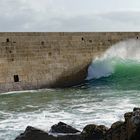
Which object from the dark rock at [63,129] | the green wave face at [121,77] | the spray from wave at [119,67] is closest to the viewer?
the dark rock at [63,129]

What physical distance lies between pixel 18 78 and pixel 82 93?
274cm

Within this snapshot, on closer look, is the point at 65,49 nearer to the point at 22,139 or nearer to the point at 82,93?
the point at 82,93

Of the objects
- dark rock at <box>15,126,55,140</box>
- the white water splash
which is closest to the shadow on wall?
the white water splash

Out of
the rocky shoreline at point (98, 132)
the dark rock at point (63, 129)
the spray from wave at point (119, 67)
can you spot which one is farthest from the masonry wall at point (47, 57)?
the rocky shoreline at point (98, 132)

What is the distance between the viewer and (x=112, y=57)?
22.6 meters

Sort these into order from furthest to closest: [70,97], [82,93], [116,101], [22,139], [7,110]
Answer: [82,93], [70,97], [116,101], [7,110], [22,139]

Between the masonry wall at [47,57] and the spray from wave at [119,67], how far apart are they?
62cm

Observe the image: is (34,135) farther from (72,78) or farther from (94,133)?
(72,78)

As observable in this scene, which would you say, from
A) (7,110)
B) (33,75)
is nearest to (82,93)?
(33,75)

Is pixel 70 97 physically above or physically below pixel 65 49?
below

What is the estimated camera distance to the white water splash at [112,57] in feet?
71.1

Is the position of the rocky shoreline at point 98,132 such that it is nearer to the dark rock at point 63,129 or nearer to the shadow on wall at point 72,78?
the dark rock at point 63,129

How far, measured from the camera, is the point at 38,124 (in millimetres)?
11664

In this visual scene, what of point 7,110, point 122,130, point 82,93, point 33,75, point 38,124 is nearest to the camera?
point 122,130
